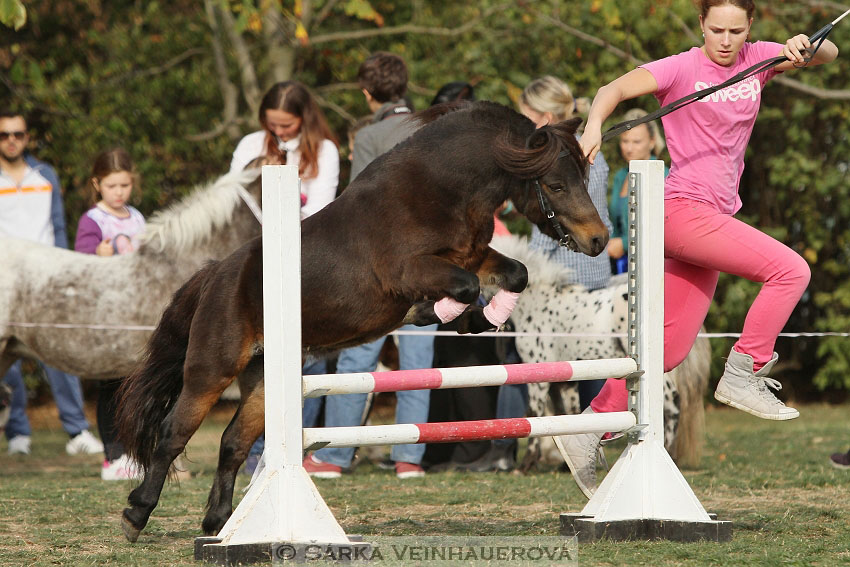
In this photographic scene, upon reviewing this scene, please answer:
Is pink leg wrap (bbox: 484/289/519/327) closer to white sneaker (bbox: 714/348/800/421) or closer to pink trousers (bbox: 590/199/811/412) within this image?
pink trousers (bbox: 590/199/811/412)

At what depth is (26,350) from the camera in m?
6.71

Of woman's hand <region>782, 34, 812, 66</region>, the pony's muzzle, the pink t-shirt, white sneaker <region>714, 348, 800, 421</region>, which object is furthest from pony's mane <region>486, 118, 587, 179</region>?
white sneaker <region>714, 348, 800, 421</region>

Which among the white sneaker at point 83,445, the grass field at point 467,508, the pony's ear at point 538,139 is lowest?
the grass field at point 467,508

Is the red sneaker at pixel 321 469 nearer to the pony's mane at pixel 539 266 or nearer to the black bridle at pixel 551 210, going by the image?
the pony's mane at pixel 539 266

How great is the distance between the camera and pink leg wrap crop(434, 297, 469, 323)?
3.91 meters

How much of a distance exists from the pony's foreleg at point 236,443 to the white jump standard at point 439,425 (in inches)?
23.7

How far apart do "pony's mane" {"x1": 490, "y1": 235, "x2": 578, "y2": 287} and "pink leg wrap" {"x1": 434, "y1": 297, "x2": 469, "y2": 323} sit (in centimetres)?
285

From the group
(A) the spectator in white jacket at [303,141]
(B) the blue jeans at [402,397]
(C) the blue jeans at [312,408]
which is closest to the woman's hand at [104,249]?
(A) the spectator in white jacket at [303,141]

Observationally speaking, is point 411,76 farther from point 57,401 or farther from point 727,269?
point 727,269

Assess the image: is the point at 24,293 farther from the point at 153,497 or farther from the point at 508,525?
the point at 508,525

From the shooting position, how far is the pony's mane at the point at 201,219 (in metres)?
6.52

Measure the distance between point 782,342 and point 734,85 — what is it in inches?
285

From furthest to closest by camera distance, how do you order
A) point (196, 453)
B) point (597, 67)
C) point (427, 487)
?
point (597, 67) → point (196, 453) → point (427, 487)

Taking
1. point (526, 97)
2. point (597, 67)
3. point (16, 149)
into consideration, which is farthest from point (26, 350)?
point (597, 67)
